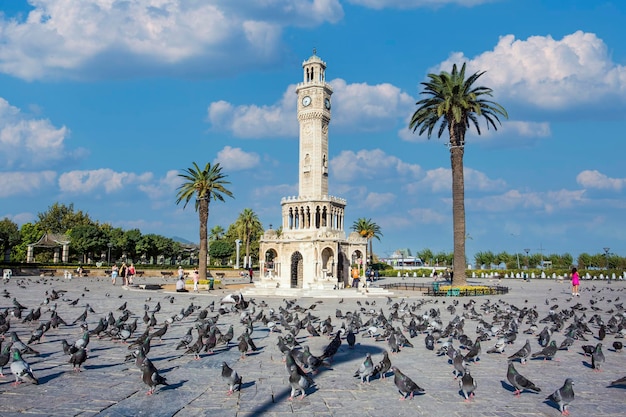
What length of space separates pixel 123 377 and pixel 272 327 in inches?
282

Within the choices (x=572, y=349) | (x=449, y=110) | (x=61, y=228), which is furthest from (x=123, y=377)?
(x=61, y=228)

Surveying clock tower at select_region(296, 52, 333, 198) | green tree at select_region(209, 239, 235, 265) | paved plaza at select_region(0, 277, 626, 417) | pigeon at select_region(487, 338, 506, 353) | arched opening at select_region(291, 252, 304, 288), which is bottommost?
paved plaza at select_region(0, 277, 626, 417)

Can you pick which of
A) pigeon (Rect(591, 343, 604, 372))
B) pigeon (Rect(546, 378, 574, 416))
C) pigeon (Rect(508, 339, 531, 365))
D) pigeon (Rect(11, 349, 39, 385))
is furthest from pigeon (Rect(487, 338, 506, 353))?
pigeon (Rect(11, 349, 39, 385))

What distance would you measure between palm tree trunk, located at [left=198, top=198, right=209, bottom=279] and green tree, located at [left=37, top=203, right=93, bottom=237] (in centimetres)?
6694

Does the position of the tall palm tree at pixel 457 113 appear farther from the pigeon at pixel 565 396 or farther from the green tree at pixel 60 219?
the green tree at pixel 60 219

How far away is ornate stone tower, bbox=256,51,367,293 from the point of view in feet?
150

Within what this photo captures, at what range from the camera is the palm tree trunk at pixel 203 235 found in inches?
1737

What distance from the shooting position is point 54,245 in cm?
8088

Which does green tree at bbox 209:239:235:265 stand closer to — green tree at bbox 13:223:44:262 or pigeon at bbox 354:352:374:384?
green tree at bbox 13:223:44:262

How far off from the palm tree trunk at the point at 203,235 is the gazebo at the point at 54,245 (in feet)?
144

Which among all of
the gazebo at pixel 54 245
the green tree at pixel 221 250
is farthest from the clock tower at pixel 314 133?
the green tree at pixel 221 250

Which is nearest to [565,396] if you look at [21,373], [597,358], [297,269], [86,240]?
[597,358]

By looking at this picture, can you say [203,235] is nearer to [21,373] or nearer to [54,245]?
[21,373]

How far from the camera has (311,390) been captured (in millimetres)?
8867
